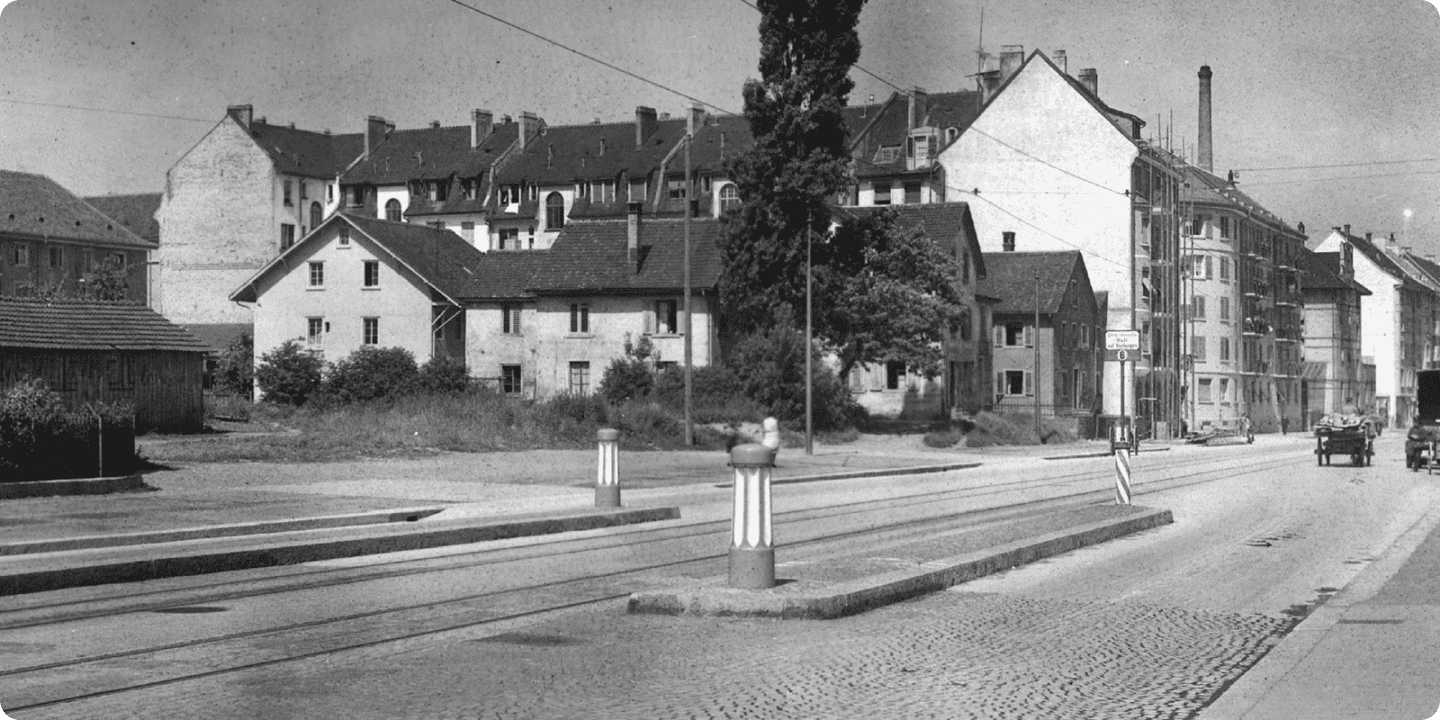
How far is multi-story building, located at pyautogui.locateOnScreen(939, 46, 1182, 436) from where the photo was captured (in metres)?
86.9

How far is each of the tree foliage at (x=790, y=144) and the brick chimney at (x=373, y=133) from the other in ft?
190

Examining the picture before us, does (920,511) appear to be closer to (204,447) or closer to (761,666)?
(761,666)

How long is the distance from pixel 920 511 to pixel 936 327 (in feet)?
128

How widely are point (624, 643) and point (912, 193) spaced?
8487 cm

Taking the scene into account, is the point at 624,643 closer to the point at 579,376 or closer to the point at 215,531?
the point at 215,531

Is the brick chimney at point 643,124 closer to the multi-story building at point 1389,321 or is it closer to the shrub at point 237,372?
the shrub at point 237,372

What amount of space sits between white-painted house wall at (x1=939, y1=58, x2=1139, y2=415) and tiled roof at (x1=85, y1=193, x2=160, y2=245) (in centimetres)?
4407

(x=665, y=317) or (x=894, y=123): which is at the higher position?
(x=894, y=123)

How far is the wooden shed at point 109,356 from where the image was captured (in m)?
36.7

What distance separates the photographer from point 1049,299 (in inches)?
3164

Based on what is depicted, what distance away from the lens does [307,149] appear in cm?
10075

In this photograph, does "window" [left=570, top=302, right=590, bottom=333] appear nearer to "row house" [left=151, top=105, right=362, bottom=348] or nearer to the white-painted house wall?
"row house" [left=151, top=105, right=362, bottom=348]

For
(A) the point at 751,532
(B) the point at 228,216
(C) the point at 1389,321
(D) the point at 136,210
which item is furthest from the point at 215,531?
(C) the point at 1389,321

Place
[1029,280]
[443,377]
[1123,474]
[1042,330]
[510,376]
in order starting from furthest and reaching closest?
1. [1029,280]
2. [1042,330]
3. [510,376]
4. [443,377]
5. [1123,474]
